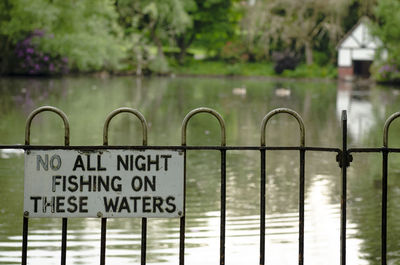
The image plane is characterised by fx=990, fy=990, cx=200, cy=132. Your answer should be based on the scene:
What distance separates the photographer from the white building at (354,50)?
202 ft

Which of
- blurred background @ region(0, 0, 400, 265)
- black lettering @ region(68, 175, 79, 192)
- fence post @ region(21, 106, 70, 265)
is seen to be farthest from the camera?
blurred background @ region(0, 0, 400, 265)

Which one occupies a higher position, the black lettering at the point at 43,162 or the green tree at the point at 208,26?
the green tree at the point at 208,26

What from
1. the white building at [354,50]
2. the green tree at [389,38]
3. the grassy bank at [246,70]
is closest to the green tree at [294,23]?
the grassy bank at [246,70]

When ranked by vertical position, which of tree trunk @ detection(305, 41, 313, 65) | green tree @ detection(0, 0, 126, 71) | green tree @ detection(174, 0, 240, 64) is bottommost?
green tree @ detection(0, 0, 126, 71)

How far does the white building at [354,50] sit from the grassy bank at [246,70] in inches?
41.8

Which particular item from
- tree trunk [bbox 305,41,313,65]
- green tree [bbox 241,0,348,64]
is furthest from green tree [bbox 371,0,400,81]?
tree trunk [bbox 305,41,313,65]

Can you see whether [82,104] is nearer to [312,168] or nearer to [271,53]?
[312,168]

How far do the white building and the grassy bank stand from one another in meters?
1.06

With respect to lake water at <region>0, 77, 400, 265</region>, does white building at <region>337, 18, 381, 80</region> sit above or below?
above

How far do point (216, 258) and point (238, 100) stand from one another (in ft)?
80.0

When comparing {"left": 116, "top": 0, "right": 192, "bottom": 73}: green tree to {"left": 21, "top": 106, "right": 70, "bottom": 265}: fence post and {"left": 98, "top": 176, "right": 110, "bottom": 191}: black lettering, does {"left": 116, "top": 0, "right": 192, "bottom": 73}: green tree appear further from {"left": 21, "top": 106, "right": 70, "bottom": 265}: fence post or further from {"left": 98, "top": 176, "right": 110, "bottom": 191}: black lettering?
{"left": 98, "top": 176, "right": 110, "bottom": 191}: black lettering

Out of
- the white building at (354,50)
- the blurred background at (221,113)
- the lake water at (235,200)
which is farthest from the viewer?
the white building at (354,50)

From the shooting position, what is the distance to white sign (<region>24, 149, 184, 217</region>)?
18.1 feet

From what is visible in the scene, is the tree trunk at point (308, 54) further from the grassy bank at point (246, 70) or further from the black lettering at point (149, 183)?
the black lettering at point (149, 183)
